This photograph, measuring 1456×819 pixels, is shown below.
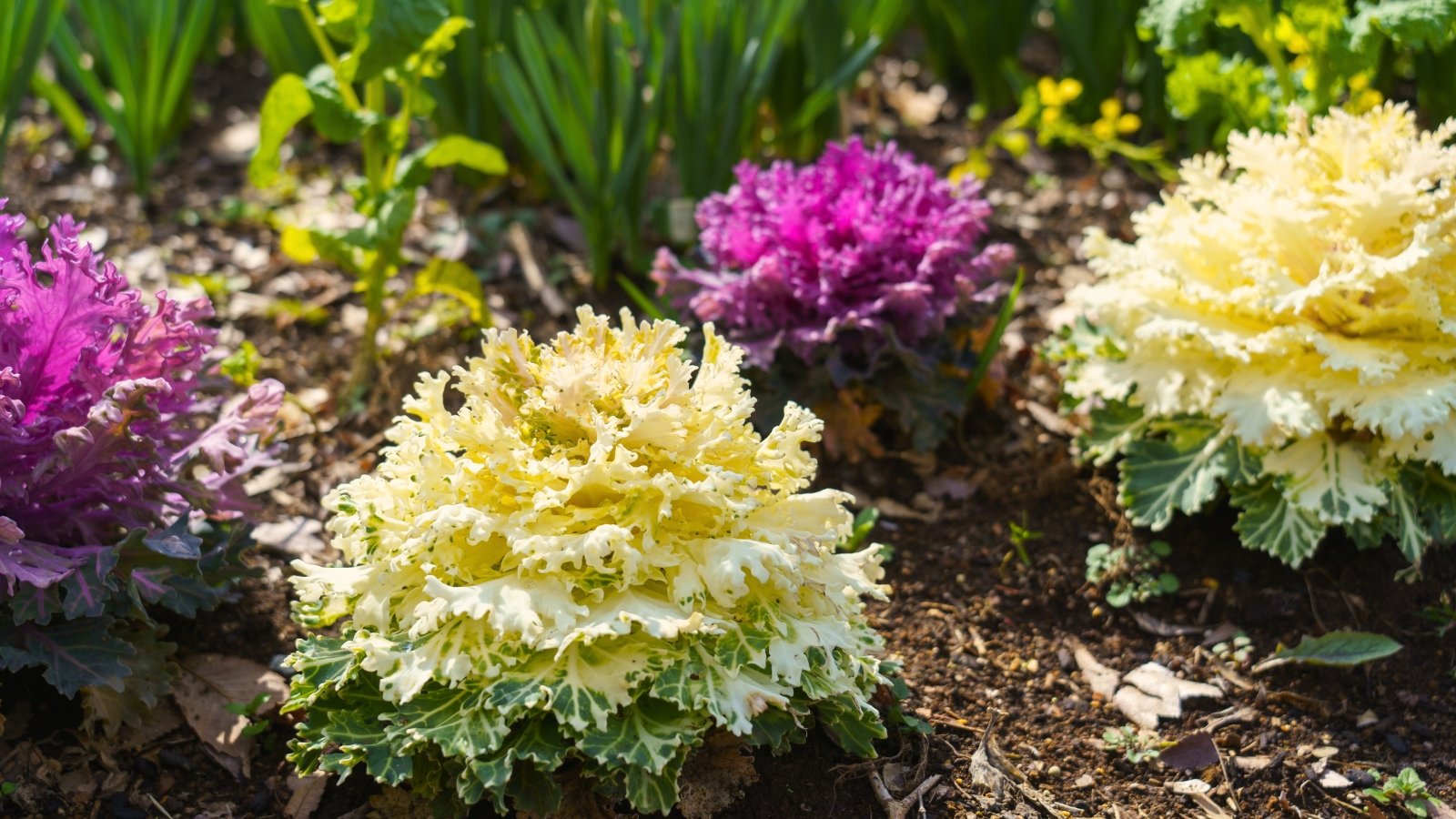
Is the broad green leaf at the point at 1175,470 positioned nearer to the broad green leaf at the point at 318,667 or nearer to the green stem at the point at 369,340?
Answer: the broad green leaf at the point at 318,667

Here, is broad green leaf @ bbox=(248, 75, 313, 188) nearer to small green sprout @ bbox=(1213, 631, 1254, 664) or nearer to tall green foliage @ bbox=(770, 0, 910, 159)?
tall green foliage @ bbox=(770, 0, 910, 159)

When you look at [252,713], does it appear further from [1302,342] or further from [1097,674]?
[1302,342]

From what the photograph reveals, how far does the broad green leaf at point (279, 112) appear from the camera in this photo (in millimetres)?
2520

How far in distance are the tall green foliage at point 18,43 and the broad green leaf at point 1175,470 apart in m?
2.42

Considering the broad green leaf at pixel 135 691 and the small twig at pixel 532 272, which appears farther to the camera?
the small twig at pixel 532 272

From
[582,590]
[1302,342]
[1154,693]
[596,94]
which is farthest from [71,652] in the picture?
[1302,342]

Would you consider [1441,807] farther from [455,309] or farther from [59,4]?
[59,4]

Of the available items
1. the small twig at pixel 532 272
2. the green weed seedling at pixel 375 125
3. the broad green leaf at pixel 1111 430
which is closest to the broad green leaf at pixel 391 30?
the green weed seedling at pixel 375 125

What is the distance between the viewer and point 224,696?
2080 millimetres

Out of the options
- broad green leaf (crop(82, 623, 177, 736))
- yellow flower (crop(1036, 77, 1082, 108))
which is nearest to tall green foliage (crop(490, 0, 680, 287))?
yellow flower (crop(1036, 77, 1082, 108))

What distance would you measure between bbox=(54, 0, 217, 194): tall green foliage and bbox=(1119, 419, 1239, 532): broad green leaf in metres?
2.52

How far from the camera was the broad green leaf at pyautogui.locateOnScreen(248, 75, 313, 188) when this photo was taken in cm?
252

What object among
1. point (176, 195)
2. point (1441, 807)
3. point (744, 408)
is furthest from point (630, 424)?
point (176, 195)

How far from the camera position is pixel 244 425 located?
213cm
